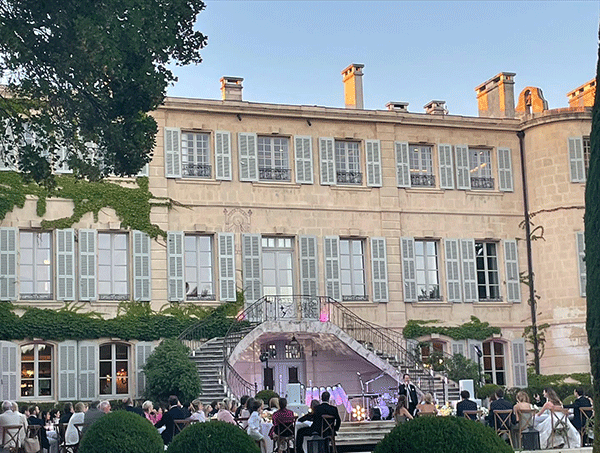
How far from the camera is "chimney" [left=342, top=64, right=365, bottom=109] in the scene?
2753 centimetres

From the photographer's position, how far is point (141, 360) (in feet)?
78.2

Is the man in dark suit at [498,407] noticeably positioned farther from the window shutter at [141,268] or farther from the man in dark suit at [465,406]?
the window shutter at [141,268]

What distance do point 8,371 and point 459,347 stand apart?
34.4 ft

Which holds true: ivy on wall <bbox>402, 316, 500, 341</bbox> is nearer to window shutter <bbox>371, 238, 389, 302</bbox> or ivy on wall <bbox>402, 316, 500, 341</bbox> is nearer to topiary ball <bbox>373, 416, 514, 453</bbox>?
window shutter <bbox>371, 238, 389, 302</bbox>

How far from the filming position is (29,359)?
2323cm

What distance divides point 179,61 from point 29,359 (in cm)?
1109

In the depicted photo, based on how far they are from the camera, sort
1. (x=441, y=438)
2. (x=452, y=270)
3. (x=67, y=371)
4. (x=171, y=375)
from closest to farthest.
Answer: (x=441, y=438), (x=171, y=375), (x=67, y=371), (x=452, y=270)

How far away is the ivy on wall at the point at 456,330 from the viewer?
26.1 metres

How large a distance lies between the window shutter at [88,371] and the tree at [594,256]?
1574 centimetres

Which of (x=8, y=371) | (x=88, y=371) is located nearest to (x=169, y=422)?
(x=8, y=371)

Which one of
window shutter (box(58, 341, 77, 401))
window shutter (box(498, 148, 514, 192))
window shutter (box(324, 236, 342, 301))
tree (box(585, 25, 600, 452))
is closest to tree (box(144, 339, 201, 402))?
window shutter (box(58, 341, 77, 401))

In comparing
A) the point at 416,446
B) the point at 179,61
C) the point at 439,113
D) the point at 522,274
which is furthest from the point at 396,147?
the point at 416,446

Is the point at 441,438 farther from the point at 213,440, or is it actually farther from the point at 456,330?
the point at 456,330

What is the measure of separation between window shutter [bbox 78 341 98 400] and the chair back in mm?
7698
